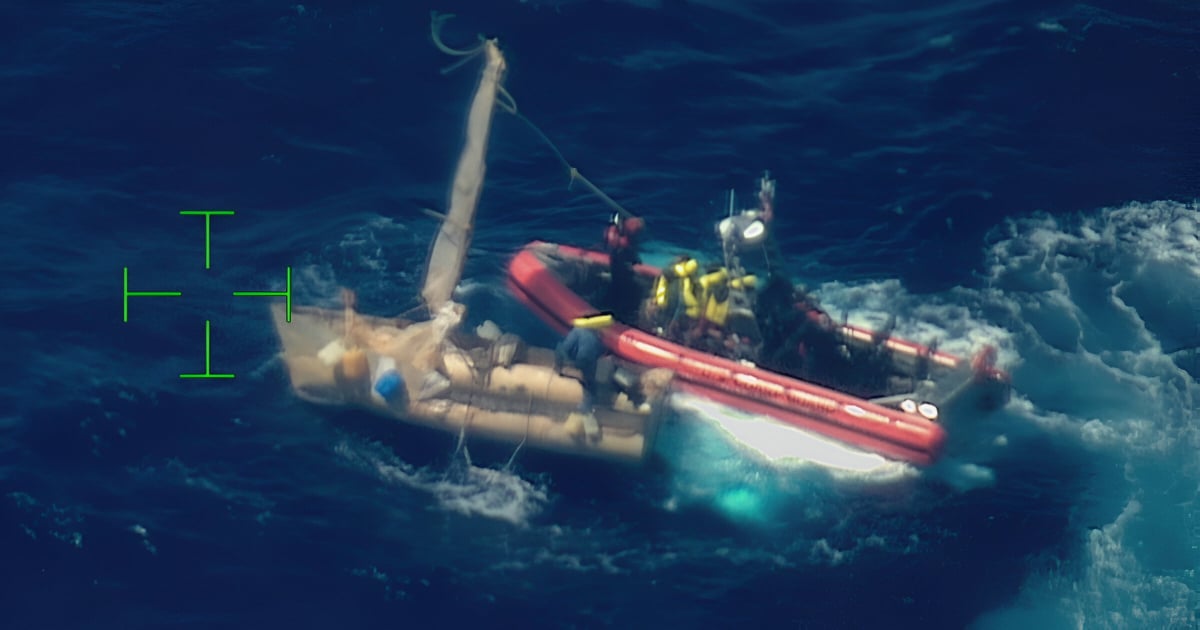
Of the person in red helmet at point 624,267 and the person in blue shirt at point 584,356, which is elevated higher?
the person in red helmet at point 624,267

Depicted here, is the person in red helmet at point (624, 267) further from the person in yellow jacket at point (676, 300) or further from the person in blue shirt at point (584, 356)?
the person in blue shirt at point (584, 356)

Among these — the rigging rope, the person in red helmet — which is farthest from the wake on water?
the rigging rope

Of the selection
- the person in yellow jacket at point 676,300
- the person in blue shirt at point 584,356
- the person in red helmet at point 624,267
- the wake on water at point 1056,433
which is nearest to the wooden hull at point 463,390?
the person in blue shirt at point 584,356

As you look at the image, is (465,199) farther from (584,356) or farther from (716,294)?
(716,294)

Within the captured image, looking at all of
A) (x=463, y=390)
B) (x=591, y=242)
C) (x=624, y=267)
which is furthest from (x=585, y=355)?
(x=591, y=242)
